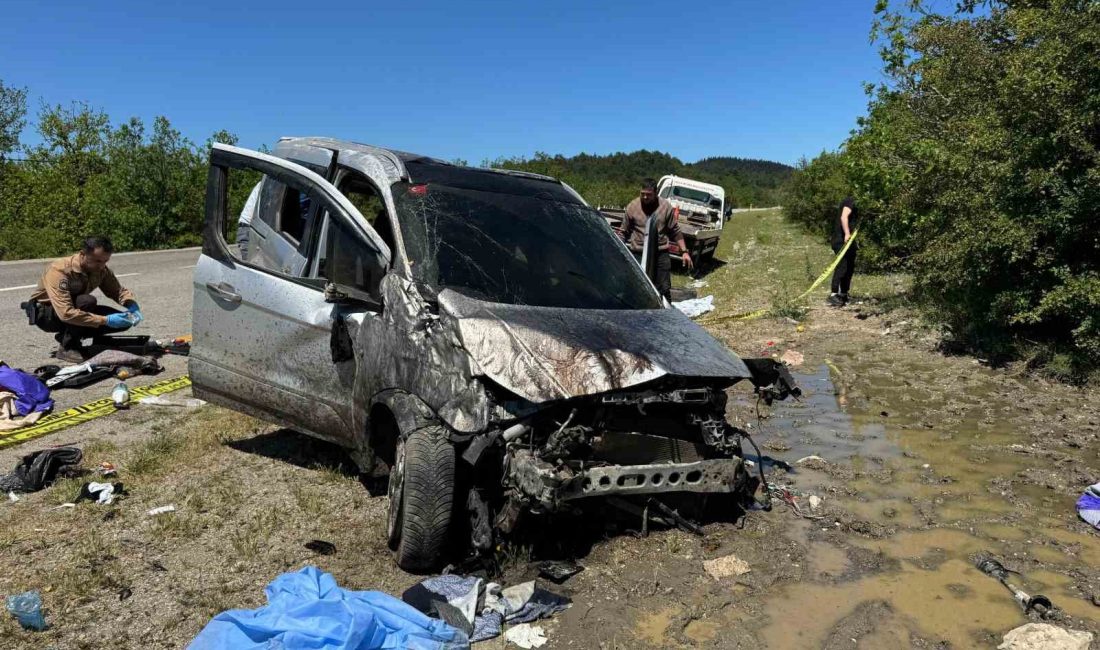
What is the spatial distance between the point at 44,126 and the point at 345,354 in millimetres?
37518

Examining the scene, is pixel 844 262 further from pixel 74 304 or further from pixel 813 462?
pixel 74 304

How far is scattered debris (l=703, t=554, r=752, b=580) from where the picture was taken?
395 cm

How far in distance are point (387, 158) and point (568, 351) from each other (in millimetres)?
1973

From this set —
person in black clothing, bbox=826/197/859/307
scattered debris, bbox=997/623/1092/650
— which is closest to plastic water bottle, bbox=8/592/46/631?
scattered debris, bbox=997/623/1092/650

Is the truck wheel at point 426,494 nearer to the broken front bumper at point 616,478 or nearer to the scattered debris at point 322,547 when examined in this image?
the broken front bumper at point 616,478

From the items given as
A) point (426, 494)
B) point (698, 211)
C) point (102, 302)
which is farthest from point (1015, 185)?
point (102, 302)

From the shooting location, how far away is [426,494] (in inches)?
144

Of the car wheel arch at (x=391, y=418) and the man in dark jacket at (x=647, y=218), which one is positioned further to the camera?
the man in dark jacket at (x=647, y=218)

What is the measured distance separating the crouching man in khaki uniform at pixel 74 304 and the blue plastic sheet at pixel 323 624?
5.71 meters

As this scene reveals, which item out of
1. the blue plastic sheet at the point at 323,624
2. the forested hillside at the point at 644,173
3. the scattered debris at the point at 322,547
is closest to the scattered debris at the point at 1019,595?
the blue plastic sheet at the point at 323,624

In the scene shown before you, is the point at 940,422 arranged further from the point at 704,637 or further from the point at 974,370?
the point at 704,637

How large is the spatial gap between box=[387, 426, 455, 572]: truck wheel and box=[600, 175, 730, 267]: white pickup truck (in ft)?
45.6

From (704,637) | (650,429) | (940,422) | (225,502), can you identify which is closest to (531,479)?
(650,429)

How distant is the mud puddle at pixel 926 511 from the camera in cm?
362
